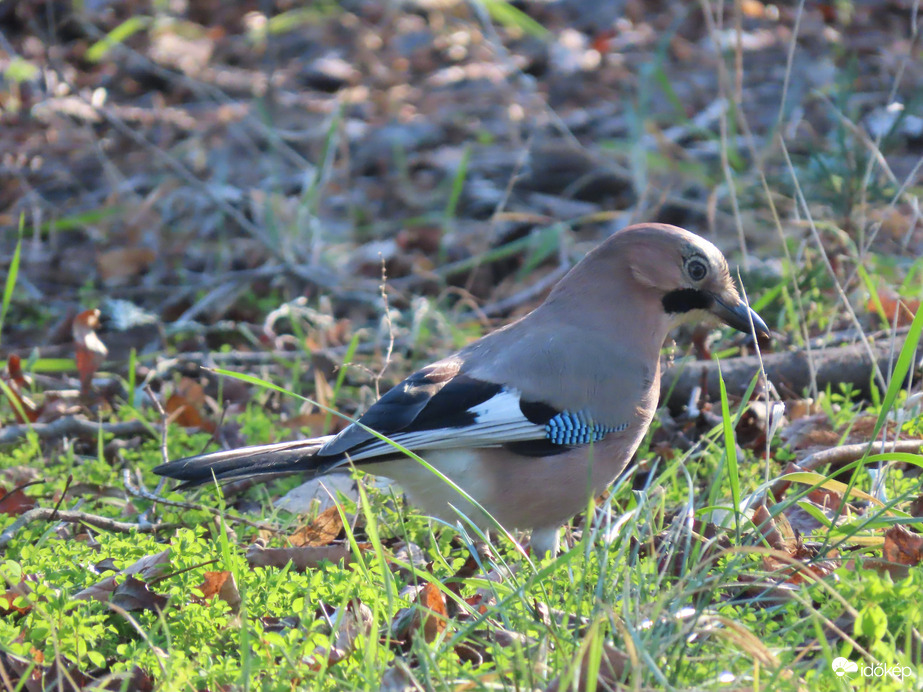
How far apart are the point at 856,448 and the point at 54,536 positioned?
230 cm

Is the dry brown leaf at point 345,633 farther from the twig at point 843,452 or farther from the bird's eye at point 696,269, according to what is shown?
the bird's eye at point 696,269

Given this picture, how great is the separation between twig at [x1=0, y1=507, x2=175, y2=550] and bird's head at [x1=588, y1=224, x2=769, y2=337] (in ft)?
5.36

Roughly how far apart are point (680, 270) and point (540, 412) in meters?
0.63

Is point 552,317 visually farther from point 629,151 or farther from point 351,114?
point 351,114

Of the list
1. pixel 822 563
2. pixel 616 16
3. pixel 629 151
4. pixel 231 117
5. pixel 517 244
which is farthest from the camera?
pixel 616 16

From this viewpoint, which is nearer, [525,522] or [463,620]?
[463,620]

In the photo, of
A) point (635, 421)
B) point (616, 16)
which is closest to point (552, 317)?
point (635, 421)

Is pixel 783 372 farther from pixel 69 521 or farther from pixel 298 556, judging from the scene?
pixel 69 521

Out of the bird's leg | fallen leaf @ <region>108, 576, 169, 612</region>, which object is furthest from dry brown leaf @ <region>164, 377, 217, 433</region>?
fallen leaf @ <region>108, 576, 169, 612</region>

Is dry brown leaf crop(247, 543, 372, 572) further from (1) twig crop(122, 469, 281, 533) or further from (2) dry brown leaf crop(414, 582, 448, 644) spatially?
(2) dry brown leaf crop(414, 582, 448, 644)

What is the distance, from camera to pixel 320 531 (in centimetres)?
317

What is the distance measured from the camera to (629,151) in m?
6.29

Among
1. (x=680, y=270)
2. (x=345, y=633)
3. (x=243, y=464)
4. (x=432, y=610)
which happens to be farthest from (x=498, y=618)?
(x=680, y=270)

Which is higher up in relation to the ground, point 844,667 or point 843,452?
point 844,667
